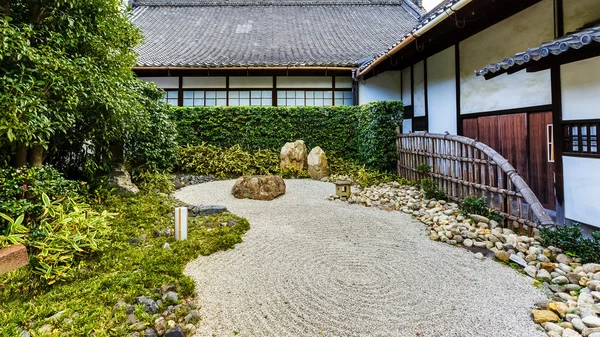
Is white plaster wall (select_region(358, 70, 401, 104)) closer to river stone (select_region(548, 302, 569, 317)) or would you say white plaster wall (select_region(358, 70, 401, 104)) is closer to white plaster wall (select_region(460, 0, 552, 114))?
white plaster wall (select_region(460, 0, 552, 114))

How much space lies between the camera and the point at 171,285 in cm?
279

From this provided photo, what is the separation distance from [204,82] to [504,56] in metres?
8.98

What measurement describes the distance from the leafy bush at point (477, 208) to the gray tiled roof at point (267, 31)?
22.1 ft

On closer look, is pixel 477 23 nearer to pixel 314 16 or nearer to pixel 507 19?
pixel 507 19

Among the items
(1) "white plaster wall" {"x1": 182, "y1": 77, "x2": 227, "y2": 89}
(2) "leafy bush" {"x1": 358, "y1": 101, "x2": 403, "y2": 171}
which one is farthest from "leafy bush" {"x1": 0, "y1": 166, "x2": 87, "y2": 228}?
(1) "white plaster wall" {"x1": 182, "y1": 77, "x2": 227, "y2": 89}

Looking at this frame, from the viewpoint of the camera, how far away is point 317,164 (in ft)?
26.5

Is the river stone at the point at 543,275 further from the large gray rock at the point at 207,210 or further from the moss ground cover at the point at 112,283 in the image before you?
the large gray rock at the point at 207,210

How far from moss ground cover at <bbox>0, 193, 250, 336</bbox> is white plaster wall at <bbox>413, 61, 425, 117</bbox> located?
6684 millimetres

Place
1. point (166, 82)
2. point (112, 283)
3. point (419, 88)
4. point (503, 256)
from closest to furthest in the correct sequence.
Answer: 1. point (112, 283)
2. point (503, 256)
3. point (419, 88)
4. point (166, 82)

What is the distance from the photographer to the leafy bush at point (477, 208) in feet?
14.8

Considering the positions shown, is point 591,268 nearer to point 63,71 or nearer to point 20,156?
point 63,71

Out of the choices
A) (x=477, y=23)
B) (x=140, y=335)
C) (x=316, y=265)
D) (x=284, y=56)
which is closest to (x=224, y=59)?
(x=284, y=56)

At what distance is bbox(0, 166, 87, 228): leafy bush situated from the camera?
10.8 feet

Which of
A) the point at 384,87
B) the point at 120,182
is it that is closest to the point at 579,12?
the point at 384,87
